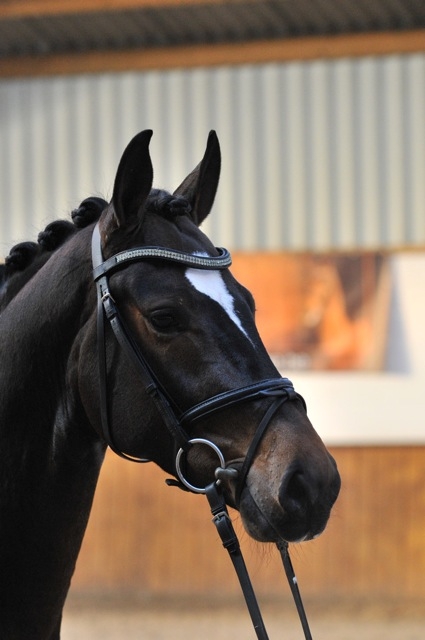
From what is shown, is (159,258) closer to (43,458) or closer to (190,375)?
(190,375)

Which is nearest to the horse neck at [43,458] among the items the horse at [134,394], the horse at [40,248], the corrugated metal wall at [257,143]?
the horse at [134,394]

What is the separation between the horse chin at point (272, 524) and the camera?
1992 mm

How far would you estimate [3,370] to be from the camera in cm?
238

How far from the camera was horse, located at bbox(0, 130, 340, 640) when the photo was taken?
80.9 inches

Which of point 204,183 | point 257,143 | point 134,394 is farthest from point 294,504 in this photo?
point 257,143

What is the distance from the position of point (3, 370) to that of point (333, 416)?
525 centimetres

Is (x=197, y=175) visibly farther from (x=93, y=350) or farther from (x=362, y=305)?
(x=362, y=305)

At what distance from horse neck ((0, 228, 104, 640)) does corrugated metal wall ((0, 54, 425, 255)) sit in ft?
16.7

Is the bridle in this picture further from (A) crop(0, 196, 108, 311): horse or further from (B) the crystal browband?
(A) crop(0, 196, 108, 311): horse

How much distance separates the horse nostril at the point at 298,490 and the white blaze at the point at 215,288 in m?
0.32

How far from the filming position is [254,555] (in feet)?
23.2

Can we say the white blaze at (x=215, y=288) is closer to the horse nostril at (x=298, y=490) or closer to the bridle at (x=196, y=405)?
the bridle at (x=196, y=405)

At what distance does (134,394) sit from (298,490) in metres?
0.42

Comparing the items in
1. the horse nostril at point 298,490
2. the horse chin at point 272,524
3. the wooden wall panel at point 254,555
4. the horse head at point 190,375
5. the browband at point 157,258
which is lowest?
the wooden wall panel at point 254,555
